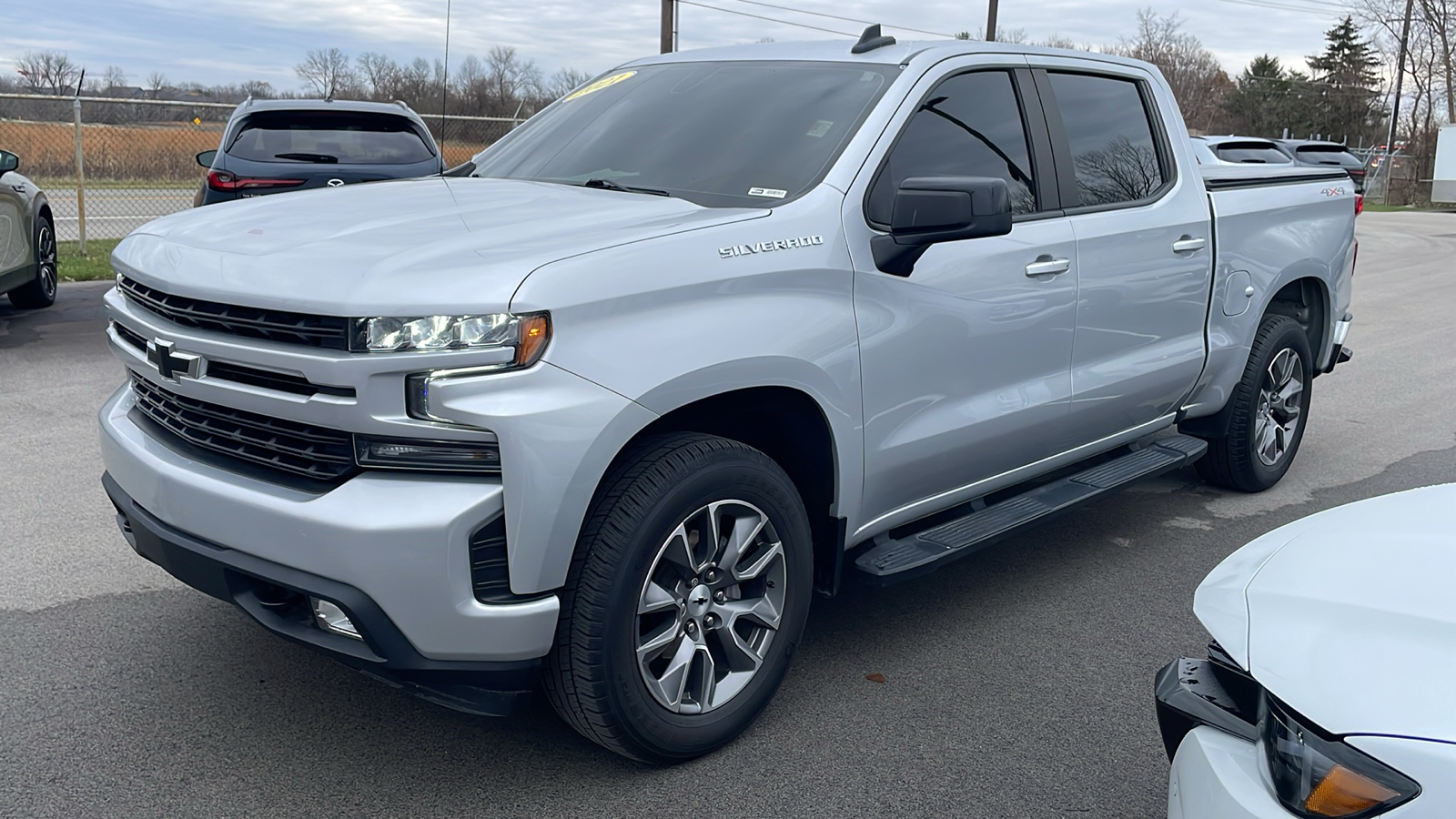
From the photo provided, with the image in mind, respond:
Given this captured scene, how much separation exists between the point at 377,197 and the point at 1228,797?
2.79 meters

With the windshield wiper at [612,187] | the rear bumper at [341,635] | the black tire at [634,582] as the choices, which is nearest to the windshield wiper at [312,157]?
the windshield wiper at [612,187]

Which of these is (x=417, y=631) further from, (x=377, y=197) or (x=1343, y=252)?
(x=1343, y=252)

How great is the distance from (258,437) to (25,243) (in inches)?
302

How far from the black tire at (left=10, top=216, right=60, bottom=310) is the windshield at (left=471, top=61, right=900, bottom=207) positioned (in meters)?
6.75

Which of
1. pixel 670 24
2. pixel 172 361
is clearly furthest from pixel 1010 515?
pixel 670 24

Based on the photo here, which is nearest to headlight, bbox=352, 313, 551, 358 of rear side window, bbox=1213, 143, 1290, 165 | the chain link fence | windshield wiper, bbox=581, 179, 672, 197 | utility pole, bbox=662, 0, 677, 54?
windshield wiper, bbox=581, 179, 672, 197

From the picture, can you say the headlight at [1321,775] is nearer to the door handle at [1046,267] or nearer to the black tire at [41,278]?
the door handle at [1046,267]

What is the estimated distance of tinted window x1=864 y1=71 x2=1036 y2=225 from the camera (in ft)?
12.1

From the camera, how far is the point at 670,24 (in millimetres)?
21828

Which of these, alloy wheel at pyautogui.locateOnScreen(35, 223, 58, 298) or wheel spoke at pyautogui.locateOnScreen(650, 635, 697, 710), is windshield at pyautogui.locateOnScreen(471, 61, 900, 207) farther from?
alloy wheel at pyautogui.locateOnScreen(35, 223, 58, 298)

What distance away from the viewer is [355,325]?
2605 mm

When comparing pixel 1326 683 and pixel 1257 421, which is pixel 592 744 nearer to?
pixel 1326 683

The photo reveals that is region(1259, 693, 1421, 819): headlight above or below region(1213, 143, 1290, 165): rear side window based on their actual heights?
below

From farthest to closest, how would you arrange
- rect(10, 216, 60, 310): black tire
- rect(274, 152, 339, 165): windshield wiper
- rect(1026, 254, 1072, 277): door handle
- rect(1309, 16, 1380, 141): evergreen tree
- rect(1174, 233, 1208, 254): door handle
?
rect(1309, 16, 1380, 141): evergreen tree
rect(10, 216, 60, 310): black tire
rect(274, 152, 339, 165): windshield wiper
rect(1174, 233, 1208, 254): door handle
rect(1026, 254, 1072, 277): door handle
